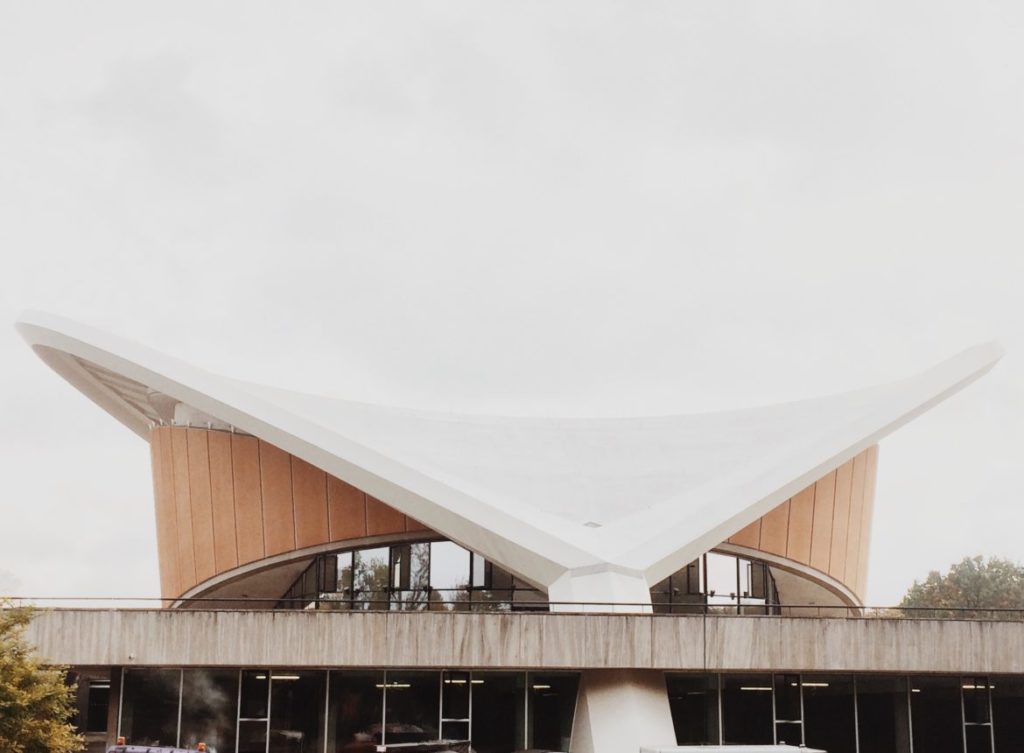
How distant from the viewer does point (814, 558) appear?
105 ft

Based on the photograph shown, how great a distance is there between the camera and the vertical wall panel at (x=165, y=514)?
31578 mm

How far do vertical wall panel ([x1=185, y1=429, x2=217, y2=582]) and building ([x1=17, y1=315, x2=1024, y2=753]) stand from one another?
0.06 metres

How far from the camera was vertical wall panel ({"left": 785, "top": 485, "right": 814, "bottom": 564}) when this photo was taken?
31359 mm

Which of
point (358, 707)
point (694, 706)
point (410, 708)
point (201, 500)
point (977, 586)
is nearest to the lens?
point (358, 707)

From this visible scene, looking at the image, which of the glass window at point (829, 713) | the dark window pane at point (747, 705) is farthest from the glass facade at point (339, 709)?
the glass window at point (829, 713)

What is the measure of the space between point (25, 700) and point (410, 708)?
23.2 ft

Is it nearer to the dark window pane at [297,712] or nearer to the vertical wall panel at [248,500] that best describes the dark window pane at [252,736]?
the dark window pane at [297,712]

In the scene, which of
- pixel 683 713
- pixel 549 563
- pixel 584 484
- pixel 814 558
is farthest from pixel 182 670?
pixel 814 558

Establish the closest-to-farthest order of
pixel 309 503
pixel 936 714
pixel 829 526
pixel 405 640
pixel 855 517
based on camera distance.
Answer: pixel 405 640 → pixel 936 714 → pixel 309 503 → pixel 829 526 → pixel 855 517

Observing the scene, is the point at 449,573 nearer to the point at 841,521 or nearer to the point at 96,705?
the point at 96,705

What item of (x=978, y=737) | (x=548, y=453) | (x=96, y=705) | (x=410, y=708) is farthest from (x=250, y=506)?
(x=978, y=737)

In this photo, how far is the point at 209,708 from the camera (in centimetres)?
2062

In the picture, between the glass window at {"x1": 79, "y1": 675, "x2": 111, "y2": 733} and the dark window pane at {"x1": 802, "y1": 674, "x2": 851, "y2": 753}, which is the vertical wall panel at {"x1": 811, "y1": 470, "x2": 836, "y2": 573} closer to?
the dark window pane at {"x1": 802, "y1": 674, "x2": 851, "y2": 753}

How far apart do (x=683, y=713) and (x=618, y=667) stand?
94.9 inches
